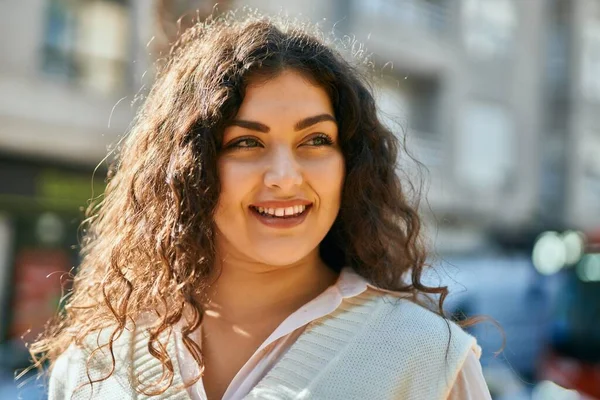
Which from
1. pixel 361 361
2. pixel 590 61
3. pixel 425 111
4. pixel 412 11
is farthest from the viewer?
pixel 590 61

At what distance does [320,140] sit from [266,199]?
22cm

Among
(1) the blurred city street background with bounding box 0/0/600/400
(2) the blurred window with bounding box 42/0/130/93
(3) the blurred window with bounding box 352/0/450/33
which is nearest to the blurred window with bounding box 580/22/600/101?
(1) the blurred city street background with bounding box 0/0/600/400

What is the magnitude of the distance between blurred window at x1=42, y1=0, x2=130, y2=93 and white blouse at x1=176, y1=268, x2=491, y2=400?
911 cm

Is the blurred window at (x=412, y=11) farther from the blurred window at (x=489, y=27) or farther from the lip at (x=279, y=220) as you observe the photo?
the lip at (x=279, y=220)

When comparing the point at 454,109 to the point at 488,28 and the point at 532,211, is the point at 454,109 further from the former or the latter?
the point at 532,211

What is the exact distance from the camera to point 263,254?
76.2 inches

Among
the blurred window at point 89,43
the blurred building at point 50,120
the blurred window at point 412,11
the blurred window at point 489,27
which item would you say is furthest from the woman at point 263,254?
the blurred window at point 489,27

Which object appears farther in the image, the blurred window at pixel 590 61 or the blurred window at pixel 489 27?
the blurred window at pixel 590 61

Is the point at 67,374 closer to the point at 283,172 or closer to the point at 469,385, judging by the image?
the point at 283,172

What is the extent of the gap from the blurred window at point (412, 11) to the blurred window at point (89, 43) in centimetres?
495

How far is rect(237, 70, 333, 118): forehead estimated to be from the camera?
1.94m

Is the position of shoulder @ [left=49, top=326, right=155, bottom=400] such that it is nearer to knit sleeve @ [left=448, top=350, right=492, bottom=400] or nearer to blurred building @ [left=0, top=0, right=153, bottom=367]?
knit sleeve @ [left=448, top=350, right=492, bottom=400]

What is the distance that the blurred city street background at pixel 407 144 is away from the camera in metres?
9.58

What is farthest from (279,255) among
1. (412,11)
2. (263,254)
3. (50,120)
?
(412,11)
